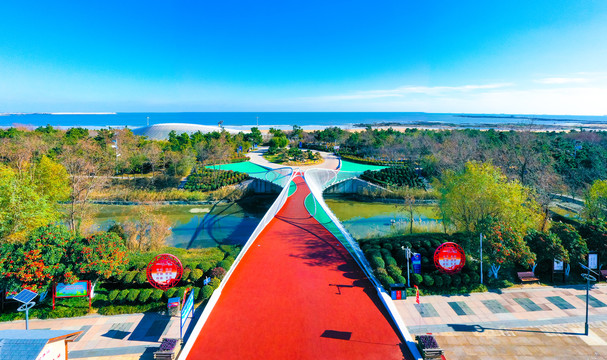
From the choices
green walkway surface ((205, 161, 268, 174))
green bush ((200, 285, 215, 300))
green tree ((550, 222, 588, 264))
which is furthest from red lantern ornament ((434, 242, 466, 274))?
green walkway surface ((205, 161, 268, 174))

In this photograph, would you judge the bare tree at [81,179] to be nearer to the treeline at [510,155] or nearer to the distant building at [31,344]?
the distant building at [31,344]

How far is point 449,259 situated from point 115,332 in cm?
1602

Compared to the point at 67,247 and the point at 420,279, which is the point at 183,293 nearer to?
the point at 67,247

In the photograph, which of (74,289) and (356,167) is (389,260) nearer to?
(74,289)

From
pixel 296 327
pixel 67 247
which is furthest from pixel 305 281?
pixel 67 247

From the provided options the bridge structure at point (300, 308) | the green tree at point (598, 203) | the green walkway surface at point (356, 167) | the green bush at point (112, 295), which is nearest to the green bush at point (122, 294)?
the green bush at point (112, 295)

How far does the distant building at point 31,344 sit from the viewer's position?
814cm

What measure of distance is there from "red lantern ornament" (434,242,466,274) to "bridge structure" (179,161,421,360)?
3.62 metres

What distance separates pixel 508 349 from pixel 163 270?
50.3 feet

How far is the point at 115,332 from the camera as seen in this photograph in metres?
12.5

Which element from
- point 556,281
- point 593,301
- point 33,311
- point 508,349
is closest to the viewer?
point 508,349

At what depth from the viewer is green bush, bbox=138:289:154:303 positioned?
14107mm

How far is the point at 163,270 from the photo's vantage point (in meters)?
15.0

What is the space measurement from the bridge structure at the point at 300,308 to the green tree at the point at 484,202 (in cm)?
805
